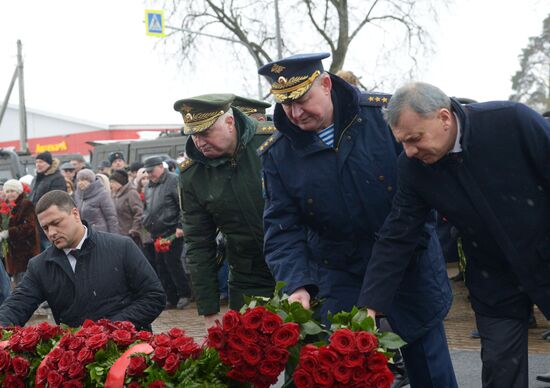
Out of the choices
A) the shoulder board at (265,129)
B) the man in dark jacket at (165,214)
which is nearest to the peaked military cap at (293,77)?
the shoulder board at (265,129)

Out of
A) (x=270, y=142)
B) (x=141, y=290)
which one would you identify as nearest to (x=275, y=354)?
(x=270, y=142)

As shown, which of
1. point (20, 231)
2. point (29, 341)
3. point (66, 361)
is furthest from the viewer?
point (20, 231)

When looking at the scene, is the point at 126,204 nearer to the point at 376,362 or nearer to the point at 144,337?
the point at 144,337

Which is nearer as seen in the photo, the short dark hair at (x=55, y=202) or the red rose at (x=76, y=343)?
the red rose at (x=76, y=343)

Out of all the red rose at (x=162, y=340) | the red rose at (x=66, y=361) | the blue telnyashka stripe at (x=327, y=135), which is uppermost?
the blue telnyashka stripe at (x=327, y=135)

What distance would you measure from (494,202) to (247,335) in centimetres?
137

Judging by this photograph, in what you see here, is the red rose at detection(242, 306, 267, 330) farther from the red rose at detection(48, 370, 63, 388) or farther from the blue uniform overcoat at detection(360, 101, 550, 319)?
the red rose at detection(48, 370, 63, 388)

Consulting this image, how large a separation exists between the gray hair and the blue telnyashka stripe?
2.13 feet

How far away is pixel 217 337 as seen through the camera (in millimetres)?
3521

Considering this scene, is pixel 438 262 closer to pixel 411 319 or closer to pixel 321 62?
pixel 411 319

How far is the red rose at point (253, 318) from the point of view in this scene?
342 cm

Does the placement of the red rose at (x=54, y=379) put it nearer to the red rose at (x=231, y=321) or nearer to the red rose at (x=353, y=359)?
the red rose at (x=231, y=321)

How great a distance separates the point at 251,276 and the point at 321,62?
161 centimetres

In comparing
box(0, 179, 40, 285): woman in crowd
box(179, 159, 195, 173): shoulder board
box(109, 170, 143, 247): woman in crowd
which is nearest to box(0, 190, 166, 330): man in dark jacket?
box(179, 159, 195, 173): shoulder board
